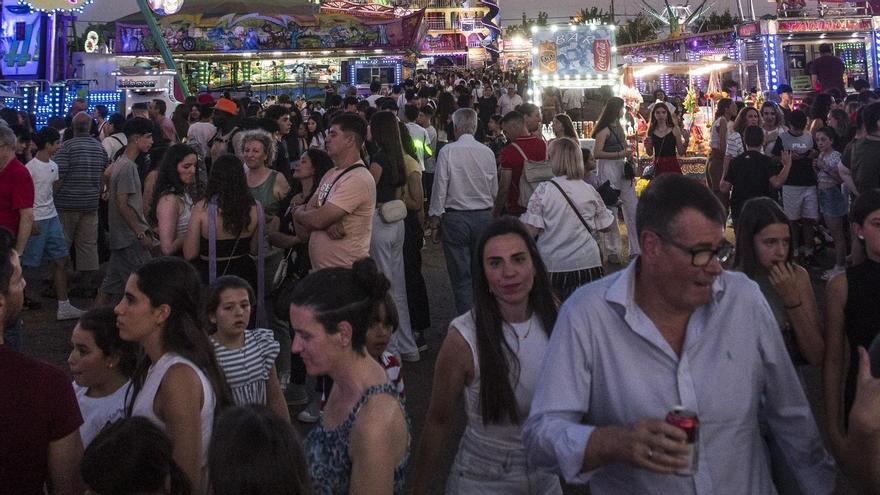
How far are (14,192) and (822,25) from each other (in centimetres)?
2451

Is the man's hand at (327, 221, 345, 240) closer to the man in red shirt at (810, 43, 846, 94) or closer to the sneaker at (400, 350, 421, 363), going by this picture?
the sneaker at (400, 350, 421, 363)

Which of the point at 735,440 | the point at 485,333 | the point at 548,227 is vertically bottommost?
the point at 735,440

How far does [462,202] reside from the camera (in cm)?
719

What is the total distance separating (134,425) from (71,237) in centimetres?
773

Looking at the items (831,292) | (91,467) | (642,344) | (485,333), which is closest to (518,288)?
(485,333)

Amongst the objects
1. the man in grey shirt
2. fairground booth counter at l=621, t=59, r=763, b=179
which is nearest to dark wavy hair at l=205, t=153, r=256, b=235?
the man in grey shirt

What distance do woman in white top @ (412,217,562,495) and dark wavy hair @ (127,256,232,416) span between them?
29.7 inches

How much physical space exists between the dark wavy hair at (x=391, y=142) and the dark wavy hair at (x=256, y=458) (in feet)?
15.3

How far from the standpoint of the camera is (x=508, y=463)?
3.03m

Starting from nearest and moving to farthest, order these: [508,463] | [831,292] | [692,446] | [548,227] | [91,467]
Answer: [692,446]
[91,467]
[508,463]
[831,292]
[548,227]

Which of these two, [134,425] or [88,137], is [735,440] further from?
[88,137]

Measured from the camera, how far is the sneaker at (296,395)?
19.9 ft

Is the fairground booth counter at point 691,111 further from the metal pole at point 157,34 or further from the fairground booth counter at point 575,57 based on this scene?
the metal pole at point 157,34

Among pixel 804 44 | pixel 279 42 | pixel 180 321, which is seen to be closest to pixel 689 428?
pixel 180 321
